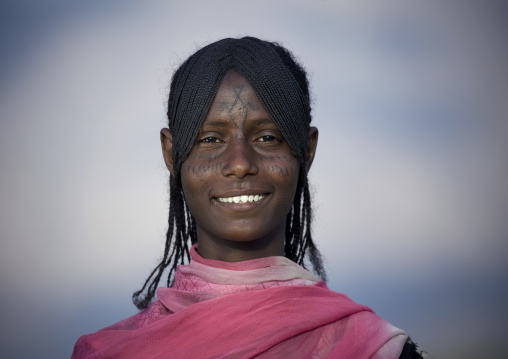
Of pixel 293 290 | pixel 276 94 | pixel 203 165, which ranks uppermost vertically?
pixel 276 94

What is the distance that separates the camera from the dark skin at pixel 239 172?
99.2 inches

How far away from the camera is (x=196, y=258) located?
264cm

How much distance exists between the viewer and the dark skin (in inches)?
99.2

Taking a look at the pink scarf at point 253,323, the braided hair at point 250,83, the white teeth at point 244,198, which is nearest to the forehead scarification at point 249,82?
the braided hair at point 250,83

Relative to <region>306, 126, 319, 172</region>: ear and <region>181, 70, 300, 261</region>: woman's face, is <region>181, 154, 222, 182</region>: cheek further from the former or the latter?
<region>306, 126, 319, 172</region>: ear

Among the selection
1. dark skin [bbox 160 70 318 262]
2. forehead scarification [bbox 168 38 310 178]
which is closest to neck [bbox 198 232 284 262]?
dark skin [bbox 160 70 318 262]

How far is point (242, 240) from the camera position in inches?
100

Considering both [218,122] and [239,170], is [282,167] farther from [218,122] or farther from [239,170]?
[218,122]

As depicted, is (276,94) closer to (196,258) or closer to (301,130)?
(301,130)

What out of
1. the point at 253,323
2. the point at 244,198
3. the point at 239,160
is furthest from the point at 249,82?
the point at 253,323

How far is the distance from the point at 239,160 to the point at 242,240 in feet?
0.92

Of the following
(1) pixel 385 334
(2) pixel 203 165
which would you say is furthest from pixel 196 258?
(1) pixel 385 334

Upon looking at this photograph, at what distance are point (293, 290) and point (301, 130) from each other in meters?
0.57

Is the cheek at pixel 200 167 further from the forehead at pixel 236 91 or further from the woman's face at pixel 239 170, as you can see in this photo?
the forehead at pixel 236 91
